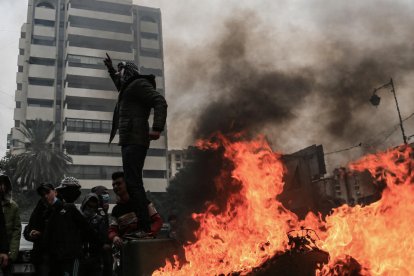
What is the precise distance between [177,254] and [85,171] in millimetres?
57359

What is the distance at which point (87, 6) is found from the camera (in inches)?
2781

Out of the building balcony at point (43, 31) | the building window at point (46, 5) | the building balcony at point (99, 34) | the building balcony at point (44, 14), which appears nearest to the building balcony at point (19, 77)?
the building balcony at point (43, 31)

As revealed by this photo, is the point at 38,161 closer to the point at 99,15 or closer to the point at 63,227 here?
the point at 99,15

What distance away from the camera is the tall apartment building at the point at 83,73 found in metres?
60.7

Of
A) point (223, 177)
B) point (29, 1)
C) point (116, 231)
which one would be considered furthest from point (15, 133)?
point (116, 231)

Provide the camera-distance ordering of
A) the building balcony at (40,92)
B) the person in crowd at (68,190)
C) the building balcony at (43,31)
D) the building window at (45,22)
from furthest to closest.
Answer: the building window at (45,22) → the building balcony at (43,31) → the building balcony at (40,92) → the person in crowd at (68,190)

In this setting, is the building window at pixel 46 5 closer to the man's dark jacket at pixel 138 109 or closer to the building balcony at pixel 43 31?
the building balcony at pixel 43 31

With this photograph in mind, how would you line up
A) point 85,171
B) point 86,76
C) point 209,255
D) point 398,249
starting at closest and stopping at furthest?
point 209,255 < point 398,249 < point 85,171 < point 86,76

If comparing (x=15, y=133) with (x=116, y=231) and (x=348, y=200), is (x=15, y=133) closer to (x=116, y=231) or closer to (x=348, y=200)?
(x=348, y=200)

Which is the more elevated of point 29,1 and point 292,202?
point 29,1

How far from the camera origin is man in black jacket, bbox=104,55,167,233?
13.4 ft

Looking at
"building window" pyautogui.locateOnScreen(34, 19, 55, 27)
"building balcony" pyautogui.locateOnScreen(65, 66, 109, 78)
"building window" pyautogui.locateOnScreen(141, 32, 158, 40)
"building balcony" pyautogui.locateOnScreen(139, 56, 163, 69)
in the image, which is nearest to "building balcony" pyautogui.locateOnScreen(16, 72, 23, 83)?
"building window" pyautogui.locateOnScreen(34, 19, 55, 27)

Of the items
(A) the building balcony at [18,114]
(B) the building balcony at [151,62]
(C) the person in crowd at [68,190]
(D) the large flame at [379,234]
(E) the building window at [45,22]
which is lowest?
(D) the large flame at [379,234]

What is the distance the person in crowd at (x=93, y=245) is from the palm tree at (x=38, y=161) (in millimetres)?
41302
